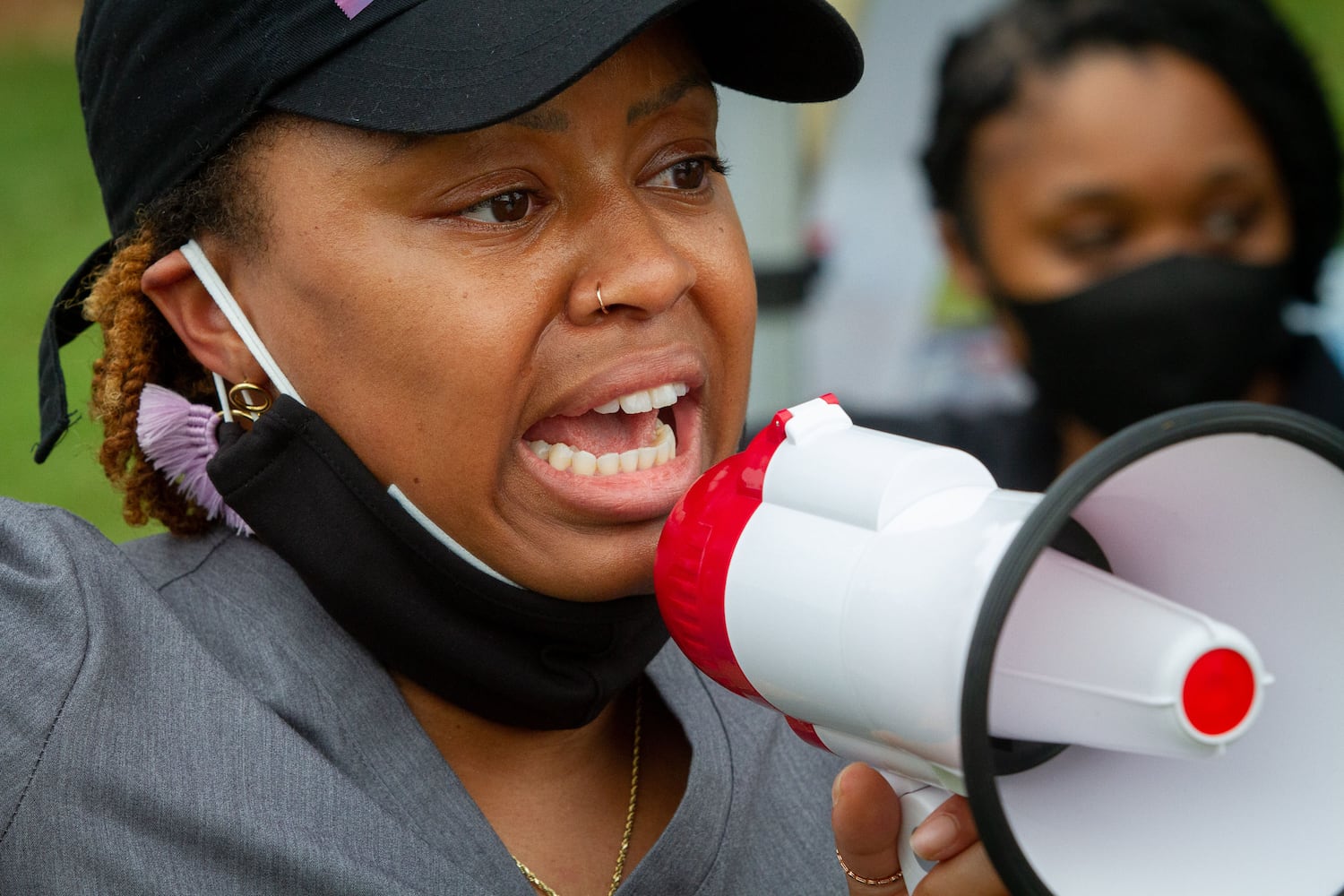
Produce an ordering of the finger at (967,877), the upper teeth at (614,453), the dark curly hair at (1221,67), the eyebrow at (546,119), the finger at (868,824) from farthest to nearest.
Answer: the dark curly hair at (1221,67) → the upper teeth at (614,453) → the eyebrow at (546,119) → the finger at (868,824) → the finger at (967,877)

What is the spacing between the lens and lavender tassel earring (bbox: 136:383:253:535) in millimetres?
2018

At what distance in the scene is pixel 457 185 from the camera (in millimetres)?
1774

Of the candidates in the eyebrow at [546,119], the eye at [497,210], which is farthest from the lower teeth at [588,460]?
the eyebrow at [546,119]

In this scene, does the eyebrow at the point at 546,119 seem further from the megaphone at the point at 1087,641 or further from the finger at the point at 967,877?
the finger at the point at 967,877

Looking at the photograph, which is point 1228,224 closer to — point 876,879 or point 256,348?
point 876,879

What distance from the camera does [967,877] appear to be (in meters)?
1.50

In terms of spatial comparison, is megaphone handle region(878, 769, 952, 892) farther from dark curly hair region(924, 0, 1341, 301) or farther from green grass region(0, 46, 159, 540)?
green grass region(0, 46, 159, 540)

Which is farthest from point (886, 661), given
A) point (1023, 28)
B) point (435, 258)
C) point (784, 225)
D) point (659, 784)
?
point (1023, 28)

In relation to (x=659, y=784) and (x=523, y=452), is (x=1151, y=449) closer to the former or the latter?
(x=523, y=452)

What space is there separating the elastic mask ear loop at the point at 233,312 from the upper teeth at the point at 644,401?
397mm

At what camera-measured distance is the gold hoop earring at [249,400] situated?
1.94 m

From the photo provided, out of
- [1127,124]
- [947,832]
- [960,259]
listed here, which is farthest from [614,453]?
[960,259]

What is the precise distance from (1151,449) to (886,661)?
1.03ft

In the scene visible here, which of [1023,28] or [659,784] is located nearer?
[659,784]
